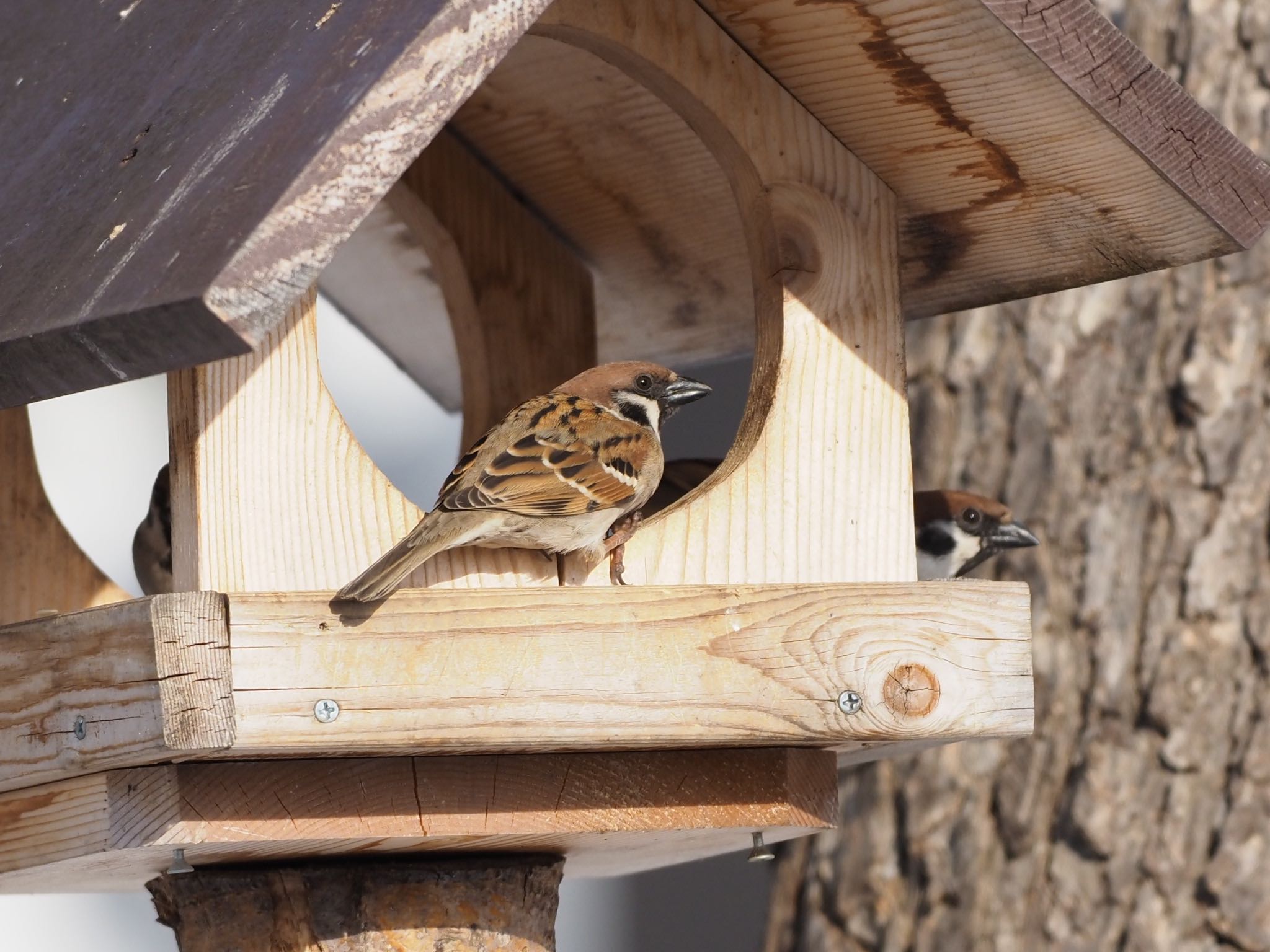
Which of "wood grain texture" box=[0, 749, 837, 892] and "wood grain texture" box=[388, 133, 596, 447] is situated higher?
"wood grain texture" box=[388, 133, 596, 447]

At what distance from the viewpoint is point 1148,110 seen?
2.35 metres

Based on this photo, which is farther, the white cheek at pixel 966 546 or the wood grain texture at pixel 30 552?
the white cheek at pixel 966 546

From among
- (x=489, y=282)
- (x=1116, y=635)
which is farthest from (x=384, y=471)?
(x=1116, y=635)

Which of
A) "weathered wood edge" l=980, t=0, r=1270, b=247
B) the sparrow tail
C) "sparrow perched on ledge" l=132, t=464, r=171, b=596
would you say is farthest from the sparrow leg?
"sparrow perched on ledge" l=132, t=464, r=171, b=596

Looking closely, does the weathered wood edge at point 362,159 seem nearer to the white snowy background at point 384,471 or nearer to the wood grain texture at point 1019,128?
the wood grain texture at point 1019,128

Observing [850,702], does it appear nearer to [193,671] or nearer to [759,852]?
[759,852]

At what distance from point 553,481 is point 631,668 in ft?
0.95

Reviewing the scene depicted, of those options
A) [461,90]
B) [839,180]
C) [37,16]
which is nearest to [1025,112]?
[839,180]

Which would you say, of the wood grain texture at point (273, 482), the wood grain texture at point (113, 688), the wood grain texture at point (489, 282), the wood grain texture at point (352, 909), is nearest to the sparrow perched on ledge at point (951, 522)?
the wood grain texture at point (489, 282)

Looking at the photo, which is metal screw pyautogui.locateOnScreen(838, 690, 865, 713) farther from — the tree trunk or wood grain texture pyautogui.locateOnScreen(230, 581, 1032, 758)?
the tree trunk

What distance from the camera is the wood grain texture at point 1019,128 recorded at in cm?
229

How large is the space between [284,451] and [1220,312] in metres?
2.15

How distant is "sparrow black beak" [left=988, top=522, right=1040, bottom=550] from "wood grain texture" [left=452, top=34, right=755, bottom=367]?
0.66m

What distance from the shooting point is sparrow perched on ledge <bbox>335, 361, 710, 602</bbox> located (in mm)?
2033
